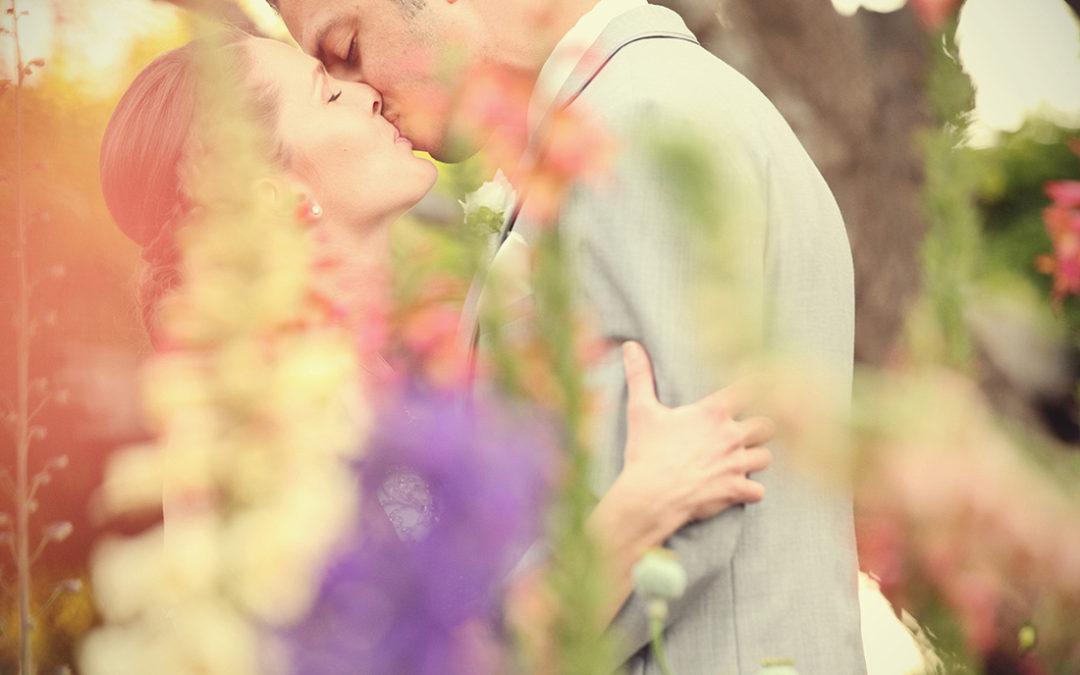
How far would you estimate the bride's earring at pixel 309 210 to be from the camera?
85 cm

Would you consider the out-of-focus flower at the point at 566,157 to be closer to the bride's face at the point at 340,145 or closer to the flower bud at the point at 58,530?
the bride's face at the point at 340,145

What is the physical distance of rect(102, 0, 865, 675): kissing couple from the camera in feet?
2.20

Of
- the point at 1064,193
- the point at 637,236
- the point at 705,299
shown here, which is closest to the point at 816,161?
the point at 1064,193

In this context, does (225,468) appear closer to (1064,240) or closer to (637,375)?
(637,375)

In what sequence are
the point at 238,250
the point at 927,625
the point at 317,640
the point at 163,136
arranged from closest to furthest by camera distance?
the point at 927,625 → the point at 238,250 → the point at 317,640 → the point at 163,136

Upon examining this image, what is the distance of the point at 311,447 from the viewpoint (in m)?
0.43

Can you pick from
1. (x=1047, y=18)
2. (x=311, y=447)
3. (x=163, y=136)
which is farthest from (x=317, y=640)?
(x=1047, y=18)

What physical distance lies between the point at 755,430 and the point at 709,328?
10 centimetres

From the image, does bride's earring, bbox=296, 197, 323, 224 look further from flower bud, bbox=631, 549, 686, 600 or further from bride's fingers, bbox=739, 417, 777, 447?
flower bud, bbox=631, 549, 686, 600

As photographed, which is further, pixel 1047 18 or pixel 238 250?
pixel 1047 18

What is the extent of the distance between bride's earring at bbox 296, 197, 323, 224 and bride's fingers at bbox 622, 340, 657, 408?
34 cm

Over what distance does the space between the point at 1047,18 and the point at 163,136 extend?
0.90 meters

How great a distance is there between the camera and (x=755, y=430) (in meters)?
0.67

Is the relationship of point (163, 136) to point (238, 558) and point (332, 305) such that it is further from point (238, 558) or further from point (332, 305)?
point (238, 558)
